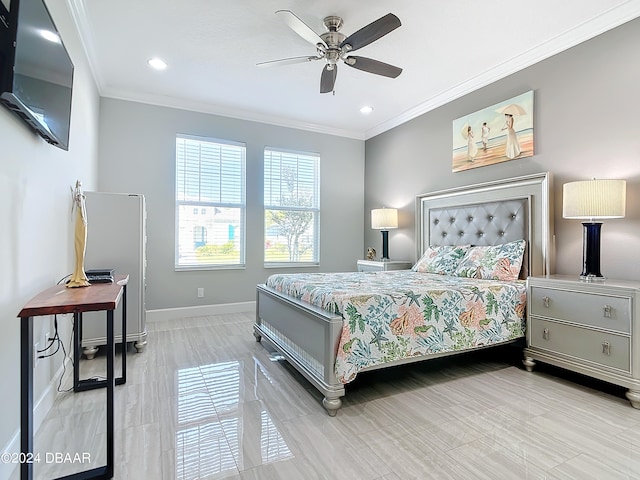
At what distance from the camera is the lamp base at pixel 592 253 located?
247 centimetres

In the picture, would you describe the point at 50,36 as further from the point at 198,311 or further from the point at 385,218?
the point at 385,218

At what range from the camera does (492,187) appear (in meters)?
3.46

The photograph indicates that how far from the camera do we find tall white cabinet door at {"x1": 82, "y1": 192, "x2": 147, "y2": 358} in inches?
114

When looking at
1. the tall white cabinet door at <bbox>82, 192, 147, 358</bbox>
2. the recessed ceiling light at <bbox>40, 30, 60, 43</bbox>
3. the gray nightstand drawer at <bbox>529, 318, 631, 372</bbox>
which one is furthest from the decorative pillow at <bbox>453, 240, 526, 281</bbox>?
the recessed ceiling light at <bbox>40, 30, 60, 43</bbox>

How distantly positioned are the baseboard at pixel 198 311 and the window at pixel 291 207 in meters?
0.73

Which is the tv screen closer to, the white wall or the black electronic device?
the white wall

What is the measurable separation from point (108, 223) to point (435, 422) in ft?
9.70

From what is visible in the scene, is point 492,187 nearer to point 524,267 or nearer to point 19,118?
point 524,267

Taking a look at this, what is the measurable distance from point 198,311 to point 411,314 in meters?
Result: 3.14

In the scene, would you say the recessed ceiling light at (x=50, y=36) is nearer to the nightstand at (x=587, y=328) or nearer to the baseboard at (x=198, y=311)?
the baseboard at (x=198, y=311)

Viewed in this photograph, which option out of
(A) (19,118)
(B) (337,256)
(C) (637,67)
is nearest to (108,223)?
(A) (19,118)

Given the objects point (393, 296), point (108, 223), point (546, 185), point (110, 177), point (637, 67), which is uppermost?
point (637, 67)

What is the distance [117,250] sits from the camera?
2.99m

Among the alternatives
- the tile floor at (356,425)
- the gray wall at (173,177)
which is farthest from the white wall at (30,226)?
the gray wall at (173,177)
